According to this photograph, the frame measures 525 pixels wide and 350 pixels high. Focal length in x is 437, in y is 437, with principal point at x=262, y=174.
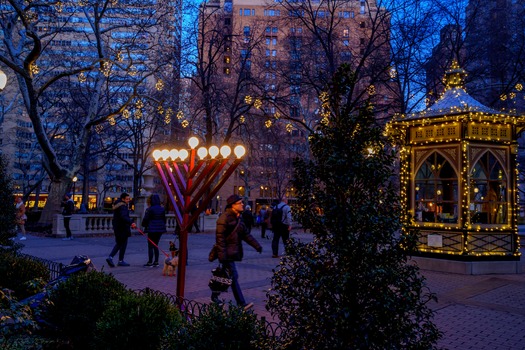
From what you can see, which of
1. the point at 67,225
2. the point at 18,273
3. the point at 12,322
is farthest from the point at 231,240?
the point at 67,225

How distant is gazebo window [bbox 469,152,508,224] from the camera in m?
13.5

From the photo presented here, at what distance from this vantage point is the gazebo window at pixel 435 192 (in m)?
13.8

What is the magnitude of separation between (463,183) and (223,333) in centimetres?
1116

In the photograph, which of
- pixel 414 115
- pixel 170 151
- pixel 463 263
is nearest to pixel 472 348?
pixel 170 151

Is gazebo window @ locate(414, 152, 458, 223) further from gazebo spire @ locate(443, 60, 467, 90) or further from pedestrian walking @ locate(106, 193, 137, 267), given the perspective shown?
pedestrian walking @ locate(106, 193, 137, 267)

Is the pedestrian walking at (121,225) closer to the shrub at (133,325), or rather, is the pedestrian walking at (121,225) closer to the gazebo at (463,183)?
the shrub at (133,325)

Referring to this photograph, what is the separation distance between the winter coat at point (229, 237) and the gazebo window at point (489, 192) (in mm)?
8723

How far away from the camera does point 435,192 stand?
45.6 ft

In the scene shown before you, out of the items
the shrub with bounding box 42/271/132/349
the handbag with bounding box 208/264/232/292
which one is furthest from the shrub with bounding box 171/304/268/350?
the handbag with bounding box 208/264/232/292

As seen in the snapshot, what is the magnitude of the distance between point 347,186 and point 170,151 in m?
5.28

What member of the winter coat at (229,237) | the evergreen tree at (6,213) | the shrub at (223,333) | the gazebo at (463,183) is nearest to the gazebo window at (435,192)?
the gazebo at (463,183)

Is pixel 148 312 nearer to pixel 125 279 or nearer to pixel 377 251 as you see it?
pixel 377 251

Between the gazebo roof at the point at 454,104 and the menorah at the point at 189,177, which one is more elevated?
the gazebo roof at the point at 454,104

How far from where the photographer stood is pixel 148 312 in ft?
16.5
